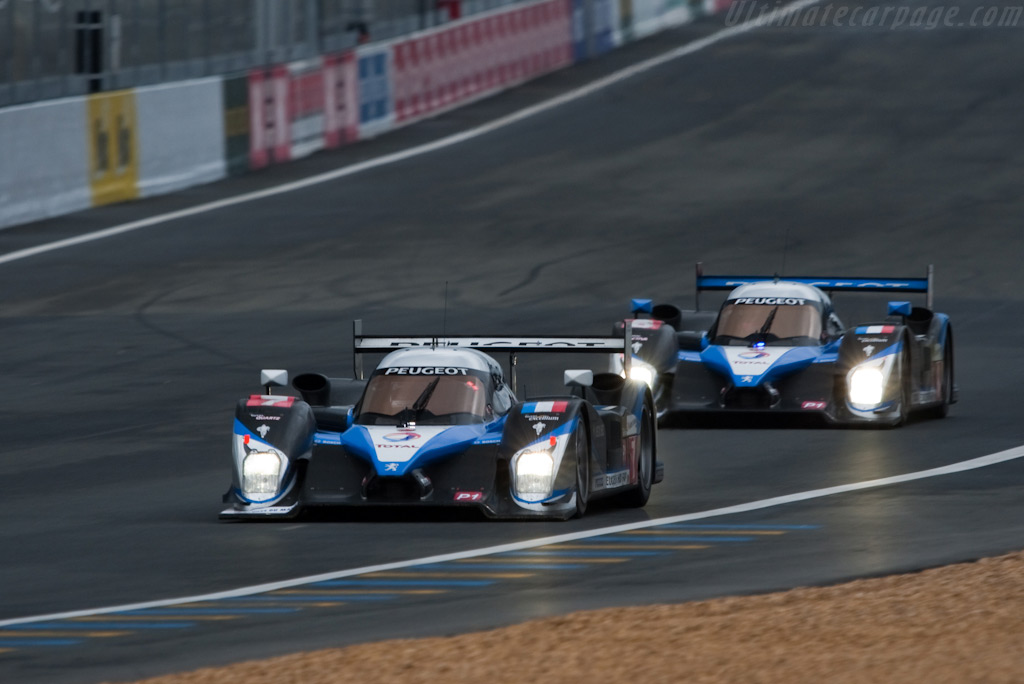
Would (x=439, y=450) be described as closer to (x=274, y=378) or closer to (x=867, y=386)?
(x=274, y=378)

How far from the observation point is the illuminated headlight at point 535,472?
13891mm

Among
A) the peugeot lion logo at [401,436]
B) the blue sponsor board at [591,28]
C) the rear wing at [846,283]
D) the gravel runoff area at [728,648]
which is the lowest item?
the gravel runoff area at [728,648]

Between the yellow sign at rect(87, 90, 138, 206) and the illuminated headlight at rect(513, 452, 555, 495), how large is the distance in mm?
20952

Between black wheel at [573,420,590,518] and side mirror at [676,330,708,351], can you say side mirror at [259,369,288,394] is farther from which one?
side mirror at [676,330,708,351]

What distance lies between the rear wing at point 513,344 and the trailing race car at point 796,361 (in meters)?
2.70

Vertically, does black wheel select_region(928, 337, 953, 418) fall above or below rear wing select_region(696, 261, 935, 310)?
below

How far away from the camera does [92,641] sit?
10.5m

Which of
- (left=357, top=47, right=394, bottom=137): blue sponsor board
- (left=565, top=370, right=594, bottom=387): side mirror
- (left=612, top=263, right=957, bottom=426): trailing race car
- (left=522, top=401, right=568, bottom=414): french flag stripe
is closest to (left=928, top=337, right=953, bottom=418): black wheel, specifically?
(left=612, top=263, right=957, bottom=426): trailing race car

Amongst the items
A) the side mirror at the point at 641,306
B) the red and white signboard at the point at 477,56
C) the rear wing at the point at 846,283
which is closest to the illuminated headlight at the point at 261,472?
the side mirror at the point at 641,306

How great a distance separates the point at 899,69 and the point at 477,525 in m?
35.9

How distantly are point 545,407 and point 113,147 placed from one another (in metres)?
21.6

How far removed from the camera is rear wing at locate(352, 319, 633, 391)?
15.5 meters

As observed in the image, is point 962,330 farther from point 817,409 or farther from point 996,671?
point 996,671

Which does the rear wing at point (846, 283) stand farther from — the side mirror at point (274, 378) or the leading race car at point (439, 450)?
the side mirror at point (274, 378)
